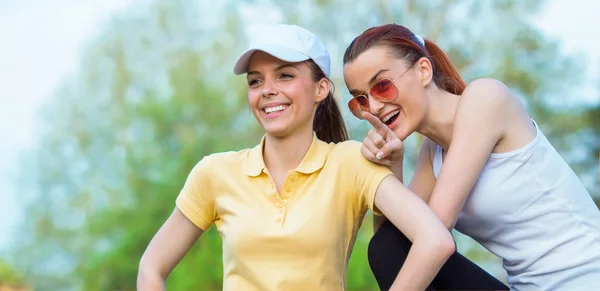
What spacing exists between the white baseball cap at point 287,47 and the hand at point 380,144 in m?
0.23

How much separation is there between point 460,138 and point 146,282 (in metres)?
0.95

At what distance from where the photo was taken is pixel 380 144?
199 centimetres

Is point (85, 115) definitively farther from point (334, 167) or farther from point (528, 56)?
point (334, 167)

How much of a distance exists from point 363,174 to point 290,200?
21cm

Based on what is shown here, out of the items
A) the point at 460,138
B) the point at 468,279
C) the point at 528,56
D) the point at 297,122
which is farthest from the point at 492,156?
the point at 528,56

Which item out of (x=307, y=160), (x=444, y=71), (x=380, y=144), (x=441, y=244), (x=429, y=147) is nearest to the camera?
(x=441, y=244)

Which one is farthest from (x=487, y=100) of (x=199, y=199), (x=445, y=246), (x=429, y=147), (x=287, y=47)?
(x=199, y=199)

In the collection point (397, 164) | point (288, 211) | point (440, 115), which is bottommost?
point (288, 211)

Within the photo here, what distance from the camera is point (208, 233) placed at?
6.68 metres

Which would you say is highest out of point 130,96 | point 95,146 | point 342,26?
point 342,26

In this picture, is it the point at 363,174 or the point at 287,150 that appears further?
the point at 287,150

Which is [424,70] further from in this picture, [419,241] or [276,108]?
[419,241]

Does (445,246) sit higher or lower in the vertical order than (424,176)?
lower

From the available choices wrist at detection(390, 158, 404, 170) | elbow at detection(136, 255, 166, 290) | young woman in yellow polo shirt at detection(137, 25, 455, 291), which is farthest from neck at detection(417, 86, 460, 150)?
elbow at detection(136, 255, 166, 290)
